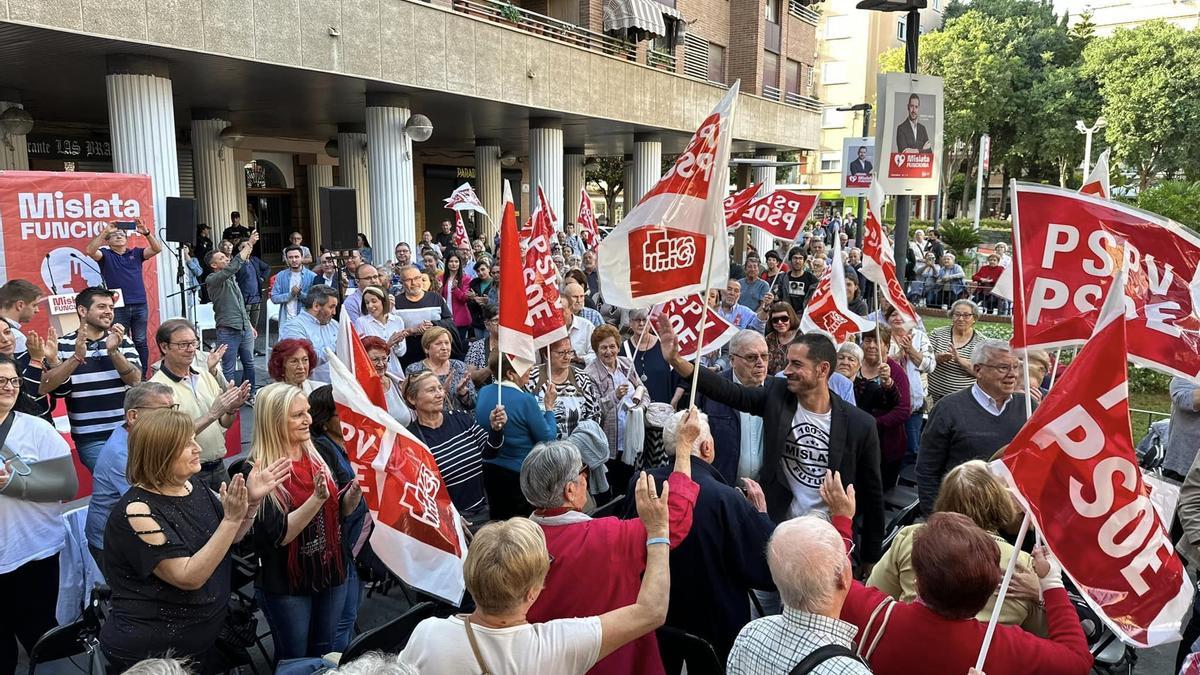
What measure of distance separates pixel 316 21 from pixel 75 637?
1160 centimetres

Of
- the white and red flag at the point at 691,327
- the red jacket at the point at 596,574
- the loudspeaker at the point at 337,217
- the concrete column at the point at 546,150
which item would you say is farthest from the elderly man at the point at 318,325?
the concrete column at the point at 546,150

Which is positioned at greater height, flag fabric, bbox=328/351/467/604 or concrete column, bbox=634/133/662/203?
concrete column, bbox=634/133/662/203

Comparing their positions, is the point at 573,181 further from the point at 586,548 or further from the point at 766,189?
the point at 586,548

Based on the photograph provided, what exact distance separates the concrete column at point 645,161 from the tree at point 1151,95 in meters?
27.9

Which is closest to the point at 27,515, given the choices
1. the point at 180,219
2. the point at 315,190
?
the point at 180,219

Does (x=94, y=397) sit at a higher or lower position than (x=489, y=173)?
lower

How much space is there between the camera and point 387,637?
10.6 ft

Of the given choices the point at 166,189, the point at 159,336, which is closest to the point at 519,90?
the point at 166,189

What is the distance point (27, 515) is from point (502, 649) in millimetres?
2748

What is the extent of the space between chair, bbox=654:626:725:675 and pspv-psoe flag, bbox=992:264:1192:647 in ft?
4.47

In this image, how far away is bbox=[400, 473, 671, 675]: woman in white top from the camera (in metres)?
2.38

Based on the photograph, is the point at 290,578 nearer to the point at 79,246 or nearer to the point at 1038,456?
the point at 1038,456

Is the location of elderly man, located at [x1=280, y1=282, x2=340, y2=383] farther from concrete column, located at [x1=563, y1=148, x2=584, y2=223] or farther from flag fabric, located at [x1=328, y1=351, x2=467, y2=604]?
concrete column, located at [x1=563, y1=148, x2=584, y2=223]

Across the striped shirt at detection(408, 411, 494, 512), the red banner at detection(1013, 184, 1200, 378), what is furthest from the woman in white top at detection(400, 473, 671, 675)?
the striped shirt at detection(408, 411, 494, 512)
